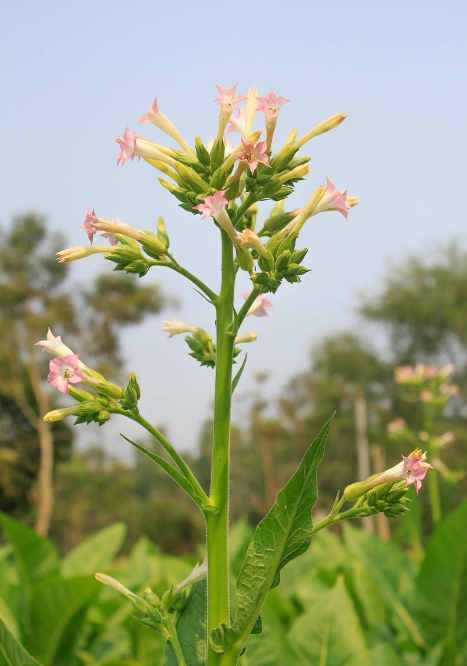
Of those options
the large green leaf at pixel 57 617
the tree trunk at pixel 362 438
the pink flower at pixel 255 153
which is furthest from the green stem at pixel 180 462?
the tree trunk at pixel 362 438

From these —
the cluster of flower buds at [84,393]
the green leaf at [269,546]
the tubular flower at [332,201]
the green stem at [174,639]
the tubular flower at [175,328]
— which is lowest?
the green stem at [174,639]

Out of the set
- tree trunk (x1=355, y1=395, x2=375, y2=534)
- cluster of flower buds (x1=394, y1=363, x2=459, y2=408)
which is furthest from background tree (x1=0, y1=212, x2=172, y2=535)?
cluster of flower buds (x1=394, y1=363, x2=459, y2=408)

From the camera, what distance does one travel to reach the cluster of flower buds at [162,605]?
1.56 metres

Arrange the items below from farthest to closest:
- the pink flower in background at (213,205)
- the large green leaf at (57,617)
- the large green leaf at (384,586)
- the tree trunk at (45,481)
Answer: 1. the tree trunk at (45,481)
2. the large green leaf at (384,586)
3. the large green leaf at (57,617)
4. the pink flower in background at (213,205)

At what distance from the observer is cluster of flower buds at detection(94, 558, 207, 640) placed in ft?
5.13

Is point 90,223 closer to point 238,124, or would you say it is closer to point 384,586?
point 238,124

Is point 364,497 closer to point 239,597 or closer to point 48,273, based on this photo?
point 239,597

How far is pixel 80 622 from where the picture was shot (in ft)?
10.5

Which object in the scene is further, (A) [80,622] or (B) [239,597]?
→ (A) [80,622]

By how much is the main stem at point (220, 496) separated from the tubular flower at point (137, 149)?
1.41 feet

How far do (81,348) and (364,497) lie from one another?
31626mm

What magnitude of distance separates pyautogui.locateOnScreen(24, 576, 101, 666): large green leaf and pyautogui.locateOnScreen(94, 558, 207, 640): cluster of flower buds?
1.53 m

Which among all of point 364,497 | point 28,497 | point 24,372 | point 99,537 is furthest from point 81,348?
point 364,497

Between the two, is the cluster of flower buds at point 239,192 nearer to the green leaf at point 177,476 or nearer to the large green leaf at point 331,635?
the green leaf at point 177,476
